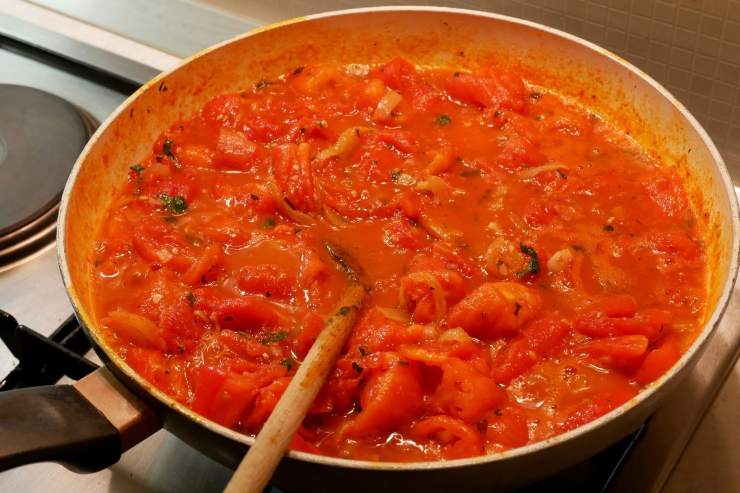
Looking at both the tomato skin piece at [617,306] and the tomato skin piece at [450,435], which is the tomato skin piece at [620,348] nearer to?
the tomato skin piece at [617,306]

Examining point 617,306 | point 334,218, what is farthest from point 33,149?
point 617,306

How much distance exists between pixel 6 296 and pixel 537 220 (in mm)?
1243

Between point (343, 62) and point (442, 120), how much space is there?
347 mm

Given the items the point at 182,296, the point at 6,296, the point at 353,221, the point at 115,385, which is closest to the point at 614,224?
the point at 353,221

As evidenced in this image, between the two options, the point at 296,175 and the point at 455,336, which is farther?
the point at 296,175

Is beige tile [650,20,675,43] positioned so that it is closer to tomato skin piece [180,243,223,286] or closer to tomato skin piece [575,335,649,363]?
tomato skin piece [575,335,649,363]

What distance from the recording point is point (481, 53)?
208 cm

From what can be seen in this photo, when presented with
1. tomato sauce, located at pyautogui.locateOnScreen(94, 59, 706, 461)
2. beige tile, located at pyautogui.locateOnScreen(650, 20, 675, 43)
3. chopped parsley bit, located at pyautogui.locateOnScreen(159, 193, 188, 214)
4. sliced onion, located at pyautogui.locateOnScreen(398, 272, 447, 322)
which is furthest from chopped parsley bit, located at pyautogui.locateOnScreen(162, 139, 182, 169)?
beige tile, located at pyautogui.locateOnScreen(650, 20, 675, 43)

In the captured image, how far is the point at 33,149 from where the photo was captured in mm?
2184

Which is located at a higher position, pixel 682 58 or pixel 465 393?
pixel 682 58

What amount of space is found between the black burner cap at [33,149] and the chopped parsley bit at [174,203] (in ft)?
1.40

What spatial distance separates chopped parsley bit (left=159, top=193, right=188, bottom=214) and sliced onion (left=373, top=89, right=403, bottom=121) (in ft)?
1.69

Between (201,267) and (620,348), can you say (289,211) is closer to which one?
(201,267)

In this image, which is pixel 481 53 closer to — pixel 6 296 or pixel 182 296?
pixel 182 296
